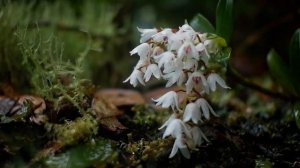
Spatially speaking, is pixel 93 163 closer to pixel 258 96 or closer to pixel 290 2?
pixel 258 96

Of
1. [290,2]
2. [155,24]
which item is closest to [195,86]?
[290,2]

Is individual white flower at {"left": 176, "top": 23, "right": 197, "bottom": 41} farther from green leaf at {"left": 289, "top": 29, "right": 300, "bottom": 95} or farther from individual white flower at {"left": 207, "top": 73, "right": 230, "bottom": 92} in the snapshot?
green leaf at {"left": 289, "top": 29, "right": 300, "bottom": 95}

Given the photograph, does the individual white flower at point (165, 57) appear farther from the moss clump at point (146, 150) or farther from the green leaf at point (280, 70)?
the green leaf at point (280, 70)

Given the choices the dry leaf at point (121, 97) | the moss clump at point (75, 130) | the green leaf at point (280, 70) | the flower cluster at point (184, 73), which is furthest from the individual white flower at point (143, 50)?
the green leaf at point (280, 70)

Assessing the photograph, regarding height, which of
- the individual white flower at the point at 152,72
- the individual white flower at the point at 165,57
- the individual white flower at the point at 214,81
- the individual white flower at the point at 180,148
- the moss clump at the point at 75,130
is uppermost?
the individual white flower at the point at 165,57

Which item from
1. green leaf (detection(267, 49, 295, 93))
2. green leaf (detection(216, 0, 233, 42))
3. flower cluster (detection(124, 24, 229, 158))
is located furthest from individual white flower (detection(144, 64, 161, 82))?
green leaf (detection(267, 49, 295, 93))

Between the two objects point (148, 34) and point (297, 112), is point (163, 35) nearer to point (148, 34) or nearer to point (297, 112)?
point (148, 34)

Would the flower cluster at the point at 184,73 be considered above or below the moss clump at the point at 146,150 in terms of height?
above
